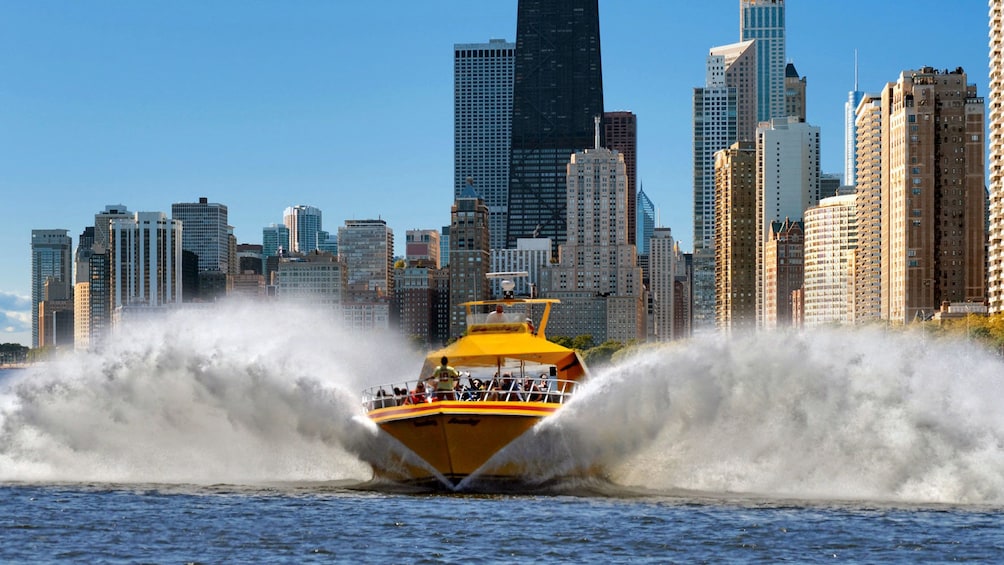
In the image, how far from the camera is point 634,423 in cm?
4384

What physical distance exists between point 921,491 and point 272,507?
646 inches

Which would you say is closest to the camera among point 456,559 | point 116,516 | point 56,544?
point 456,559

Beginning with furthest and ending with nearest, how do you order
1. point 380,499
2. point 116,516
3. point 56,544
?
point 380,499 → point 116,516 → point 56,544

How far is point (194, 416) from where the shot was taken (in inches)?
1944

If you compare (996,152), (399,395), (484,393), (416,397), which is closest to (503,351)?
(399,395)

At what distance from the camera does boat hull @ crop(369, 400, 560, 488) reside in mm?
42688

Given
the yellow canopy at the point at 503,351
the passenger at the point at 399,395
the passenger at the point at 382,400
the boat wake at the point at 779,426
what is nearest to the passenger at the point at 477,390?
the yellow canopy at the point at 503,351

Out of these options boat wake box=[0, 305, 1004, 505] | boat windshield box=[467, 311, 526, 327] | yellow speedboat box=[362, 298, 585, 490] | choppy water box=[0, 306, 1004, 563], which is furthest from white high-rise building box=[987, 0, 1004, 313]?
yellow speedboat box=[362, 298, 585, 490]

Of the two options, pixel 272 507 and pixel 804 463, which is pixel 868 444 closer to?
pixel 804 463

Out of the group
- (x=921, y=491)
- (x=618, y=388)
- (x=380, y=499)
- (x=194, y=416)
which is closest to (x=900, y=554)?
(x=921, y=491)

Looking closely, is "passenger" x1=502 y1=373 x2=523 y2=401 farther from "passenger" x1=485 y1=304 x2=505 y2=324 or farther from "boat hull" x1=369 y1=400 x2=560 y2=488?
"passenger" x1=485 y1=304 x2=505 y2=324

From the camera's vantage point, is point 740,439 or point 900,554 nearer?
point 900,554

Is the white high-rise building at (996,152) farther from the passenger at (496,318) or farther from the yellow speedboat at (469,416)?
the yellow speedboat at (469,416)

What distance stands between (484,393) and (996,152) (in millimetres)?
163216
